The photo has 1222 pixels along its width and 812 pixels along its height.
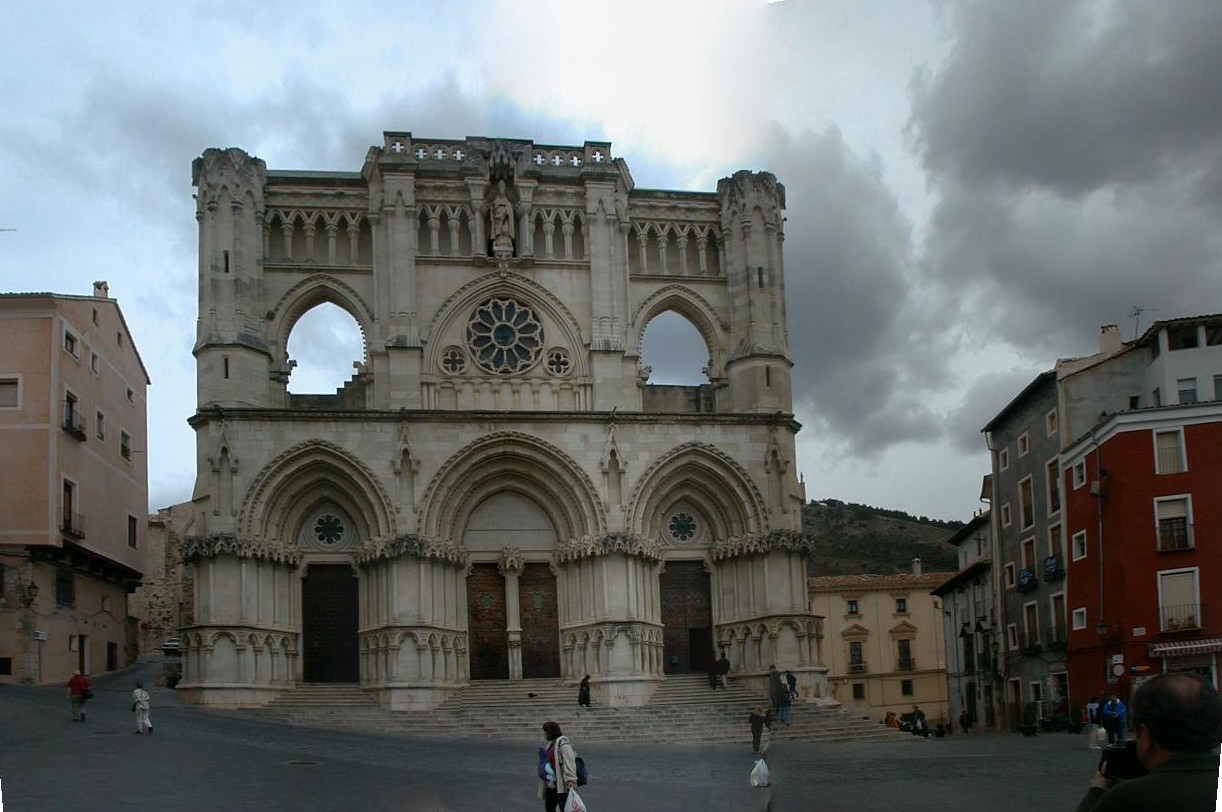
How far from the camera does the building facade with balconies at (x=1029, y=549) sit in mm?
43188

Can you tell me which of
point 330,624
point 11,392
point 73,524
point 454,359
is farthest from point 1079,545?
point 11,392

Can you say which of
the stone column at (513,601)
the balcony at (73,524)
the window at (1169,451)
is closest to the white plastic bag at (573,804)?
the window at (1169,451)

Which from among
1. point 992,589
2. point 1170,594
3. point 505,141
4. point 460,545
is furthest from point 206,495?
point 992,589

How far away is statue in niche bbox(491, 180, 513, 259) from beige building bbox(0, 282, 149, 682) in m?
12.9

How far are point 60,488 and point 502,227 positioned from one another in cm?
1584

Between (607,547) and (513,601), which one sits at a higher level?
(607,547)

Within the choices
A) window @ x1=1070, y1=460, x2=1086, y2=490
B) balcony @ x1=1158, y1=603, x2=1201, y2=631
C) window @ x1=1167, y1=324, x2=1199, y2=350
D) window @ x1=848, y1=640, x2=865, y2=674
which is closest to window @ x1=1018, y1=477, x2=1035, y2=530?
window @ x1=1070, y1=460, x2=1086, y2=490

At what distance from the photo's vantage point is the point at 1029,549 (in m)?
46.8

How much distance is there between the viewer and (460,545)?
4041 centimetres

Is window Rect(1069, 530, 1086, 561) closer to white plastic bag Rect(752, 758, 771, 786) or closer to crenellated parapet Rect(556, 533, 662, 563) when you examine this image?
crenellated parapet Rect(556, 533, 662, 563)

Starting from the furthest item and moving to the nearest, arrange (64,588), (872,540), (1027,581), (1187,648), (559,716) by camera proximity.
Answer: (872,540), (1027,581), (64,588), (559,716), (1187,648)

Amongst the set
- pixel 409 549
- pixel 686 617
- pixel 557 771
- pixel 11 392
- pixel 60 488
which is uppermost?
pixel 11 392

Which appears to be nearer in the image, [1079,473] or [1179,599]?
[1179,599]

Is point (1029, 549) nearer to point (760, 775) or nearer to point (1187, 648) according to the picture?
point (1187, 648)
